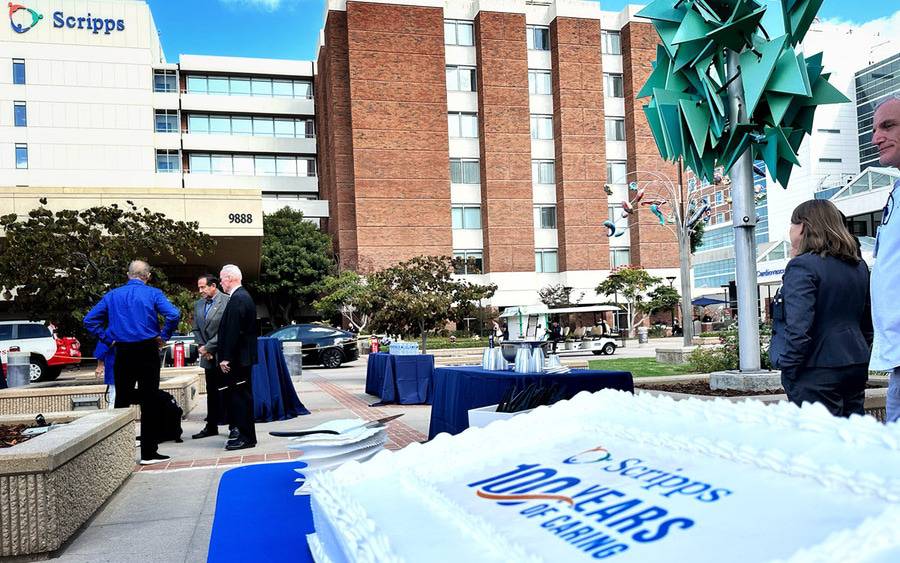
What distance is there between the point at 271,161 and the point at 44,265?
39834mm

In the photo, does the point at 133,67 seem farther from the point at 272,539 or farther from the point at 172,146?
the point at 272,539

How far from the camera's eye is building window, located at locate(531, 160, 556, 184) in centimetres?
4716

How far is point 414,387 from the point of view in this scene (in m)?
11.6

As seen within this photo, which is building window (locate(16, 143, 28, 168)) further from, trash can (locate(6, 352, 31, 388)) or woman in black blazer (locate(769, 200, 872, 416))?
woman in black blazer (locate(769, 200, 872, 416))

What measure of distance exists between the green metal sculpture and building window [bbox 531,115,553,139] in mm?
39670

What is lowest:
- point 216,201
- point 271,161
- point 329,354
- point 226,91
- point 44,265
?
point 329,354

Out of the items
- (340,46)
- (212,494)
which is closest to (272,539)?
(212,494)

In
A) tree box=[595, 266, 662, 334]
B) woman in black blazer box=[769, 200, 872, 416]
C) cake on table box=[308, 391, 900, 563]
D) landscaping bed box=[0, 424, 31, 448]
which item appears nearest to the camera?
cake on table box=[308, 391, 900, 563]

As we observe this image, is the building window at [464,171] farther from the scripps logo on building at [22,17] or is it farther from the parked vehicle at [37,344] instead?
the parked vehicle at [37,344]

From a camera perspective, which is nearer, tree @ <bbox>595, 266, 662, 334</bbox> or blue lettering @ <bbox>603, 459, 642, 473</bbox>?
blue lettering @ <bbox>603, 459, 642, 473</bbox>

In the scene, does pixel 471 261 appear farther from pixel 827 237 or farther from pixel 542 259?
pixel 827 237

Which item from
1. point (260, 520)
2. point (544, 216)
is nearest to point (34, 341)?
point (260, 520)

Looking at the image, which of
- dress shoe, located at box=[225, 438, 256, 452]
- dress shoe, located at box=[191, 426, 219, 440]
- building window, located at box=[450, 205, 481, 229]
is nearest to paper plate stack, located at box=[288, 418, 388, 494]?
dress shoe, located at box=[225, 438, 256, 452]

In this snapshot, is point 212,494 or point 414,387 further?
point 414,387
